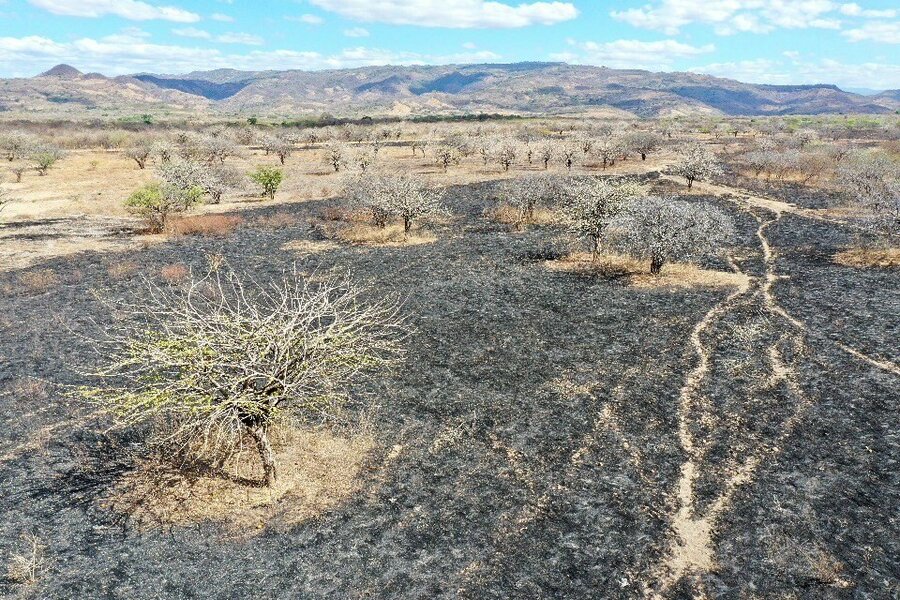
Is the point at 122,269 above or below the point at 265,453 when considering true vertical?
above

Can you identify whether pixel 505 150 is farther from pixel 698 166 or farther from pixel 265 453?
pixel 265 453

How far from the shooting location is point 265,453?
10.8m

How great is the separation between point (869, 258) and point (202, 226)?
124ft

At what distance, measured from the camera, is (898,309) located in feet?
63.2

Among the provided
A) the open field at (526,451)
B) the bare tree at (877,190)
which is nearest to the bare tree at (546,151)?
the bare tree at (877,190)

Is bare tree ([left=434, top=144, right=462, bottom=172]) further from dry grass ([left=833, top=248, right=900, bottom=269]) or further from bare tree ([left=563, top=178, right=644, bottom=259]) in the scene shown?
dry grass ([left=833, top=248, right=900, bottom=269])

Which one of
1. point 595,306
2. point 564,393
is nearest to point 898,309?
point 595,306

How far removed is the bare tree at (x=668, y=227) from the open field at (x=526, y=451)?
1190mm

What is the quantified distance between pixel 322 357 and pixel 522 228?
25.5m

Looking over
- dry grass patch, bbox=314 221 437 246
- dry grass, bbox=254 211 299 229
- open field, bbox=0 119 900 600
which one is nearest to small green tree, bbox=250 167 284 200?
dry grass, bbox=254 211 299 229

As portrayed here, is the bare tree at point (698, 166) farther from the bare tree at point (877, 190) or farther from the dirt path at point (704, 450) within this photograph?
the dirt path at point (704, 450)

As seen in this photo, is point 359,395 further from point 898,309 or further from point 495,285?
point 898,309

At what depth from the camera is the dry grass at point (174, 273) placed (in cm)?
2529

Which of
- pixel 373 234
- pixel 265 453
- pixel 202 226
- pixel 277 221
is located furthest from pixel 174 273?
pixel 265 453
